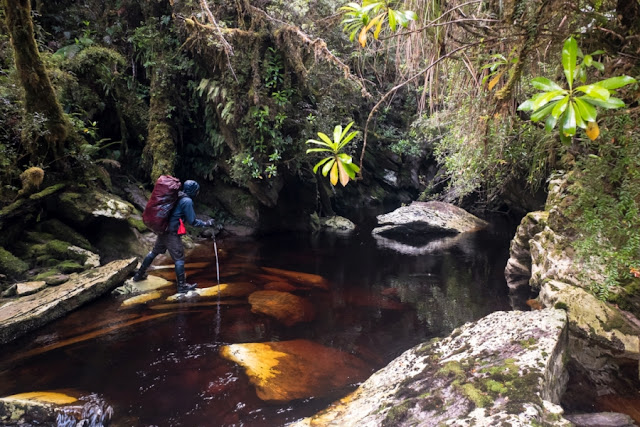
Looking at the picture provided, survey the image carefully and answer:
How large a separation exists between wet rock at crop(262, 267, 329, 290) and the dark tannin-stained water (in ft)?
0.75

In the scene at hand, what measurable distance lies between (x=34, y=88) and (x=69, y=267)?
3589 millimetres

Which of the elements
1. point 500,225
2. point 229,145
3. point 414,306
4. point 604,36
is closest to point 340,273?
point 414,306

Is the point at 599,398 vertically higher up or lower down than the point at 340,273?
higher up

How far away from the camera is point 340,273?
8.81 meters

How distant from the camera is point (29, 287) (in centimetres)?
599

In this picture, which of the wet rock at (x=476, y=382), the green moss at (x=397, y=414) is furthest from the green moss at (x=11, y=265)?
the green moss at (x=397, y=414)

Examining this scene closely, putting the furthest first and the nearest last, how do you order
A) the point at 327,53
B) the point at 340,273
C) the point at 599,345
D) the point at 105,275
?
the point at 327,53 < the point at 340,273 < the point at 105,275 < the point at 599,345

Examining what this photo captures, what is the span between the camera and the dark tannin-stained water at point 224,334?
383 centimetres

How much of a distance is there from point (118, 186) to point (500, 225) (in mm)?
14110

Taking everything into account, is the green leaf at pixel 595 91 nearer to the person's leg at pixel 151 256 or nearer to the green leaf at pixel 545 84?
the green leaf at pixel 545 84

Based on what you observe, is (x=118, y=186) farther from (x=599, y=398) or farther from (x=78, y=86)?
(x=599, y=398)

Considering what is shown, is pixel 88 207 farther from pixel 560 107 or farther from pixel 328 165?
pixel 560 107

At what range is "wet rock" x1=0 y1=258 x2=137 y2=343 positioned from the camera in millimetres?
5078

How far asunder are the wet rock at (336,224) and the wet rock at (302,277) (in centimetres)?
636
